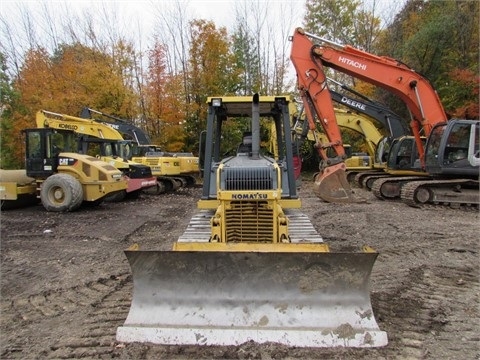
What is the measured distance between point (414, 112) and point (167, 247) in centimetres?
870

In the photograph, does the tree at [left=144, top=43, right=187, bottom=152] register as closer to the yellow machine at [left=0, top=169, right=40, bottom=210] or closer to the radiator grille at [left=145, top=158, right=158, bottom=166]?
the radiator grille at [left=145, top=158, right=158, bottom=166]

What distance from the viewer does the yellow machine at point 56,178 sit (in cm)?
1055

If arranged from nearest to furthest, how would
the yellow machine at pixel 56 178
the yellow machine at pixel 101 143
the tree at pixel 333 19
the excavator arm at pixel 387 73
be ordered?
1. the yellow machine at pixel 56 178
2. the excavator arm at pixel 387 73
3. the yellow machine at pixel 101 143
4. the tree at pixel 333 19

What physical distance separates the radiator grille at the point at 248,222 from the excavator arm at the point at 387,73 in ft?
26.0

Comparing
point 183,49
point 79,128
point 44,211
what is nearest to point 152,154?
point 79,128

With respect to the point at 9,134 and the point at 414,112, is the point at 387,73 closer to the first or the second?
the point at 414,112

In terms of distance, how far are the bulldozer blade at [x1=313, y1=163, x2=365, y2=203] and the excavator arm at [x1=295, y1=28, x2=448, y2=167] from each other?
296cm

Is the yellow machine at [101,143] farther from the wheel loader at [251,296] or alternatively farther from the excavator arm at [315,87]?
the wheel loader at [251,296]

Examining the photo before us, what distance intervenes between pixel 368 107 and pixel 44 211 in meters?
11.6

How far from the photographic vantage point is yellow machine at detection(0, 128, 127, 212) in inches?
415

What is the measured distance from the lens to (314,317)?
11.4 ft

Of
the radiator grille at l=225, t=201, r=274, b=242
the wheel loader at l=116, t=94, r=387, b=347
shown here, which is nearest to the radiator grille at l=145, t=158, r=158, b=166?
the radiator grille at l=225, t=201, r=274, b=242

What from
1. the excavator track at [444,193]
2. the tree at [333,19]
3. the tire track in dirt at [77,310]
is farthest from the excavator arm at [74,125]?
the tree at [333,19]

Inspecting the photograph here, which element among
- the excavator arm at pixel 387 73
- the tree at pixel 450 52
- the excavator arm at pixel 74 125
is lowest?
the excavator arm at pixel 74 125
